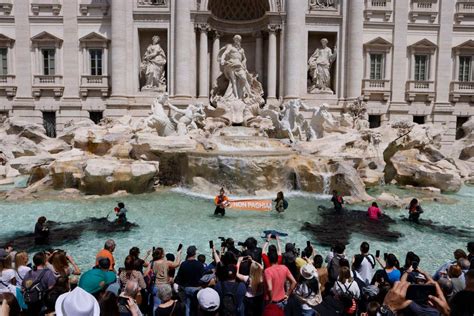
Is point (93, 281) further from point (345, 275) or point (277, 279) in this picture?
point (345, 275)

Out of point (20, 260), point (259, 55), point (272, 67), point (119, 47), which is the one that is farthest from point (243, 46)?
point (20, 260)

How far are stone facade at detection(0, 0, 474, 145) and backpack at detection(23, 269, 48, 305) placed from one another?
Answer: 16.8m

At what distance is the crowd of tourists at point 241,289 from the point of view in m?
3.28

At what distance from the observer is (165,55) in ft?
69.1

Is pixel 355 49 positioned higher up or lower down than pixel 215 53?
higher up

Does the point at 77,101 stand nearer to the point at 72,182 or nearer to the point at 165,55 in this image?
the point at 165,55

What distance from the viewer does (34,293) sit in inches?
157

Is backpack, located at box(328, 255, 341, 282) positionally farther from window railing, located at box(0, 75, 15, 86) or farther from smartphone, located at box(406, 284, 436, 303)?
window railing, located at box(0, 75, 15, 86)

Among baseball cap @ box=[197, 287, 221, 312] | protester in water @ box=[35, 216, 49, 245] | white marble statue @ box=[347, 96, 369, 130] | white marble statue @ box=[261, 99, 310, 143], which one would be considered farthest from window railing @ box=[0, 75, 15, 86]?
baseball cap @ box=[197, 287, 221, 312]

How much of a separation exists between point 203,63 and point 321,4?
7.89m

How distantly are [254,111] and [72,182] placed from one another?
10.3 metres

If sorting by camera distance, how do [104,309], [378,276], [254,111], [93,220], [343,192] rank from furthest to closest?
[254,111], [343,192], [93,220], [378,276], [104,309]

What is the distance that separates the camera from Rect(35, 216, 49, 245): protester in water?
7.70 meters

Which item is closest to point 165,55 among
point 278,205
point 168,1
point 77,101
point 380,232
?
point 168,1
